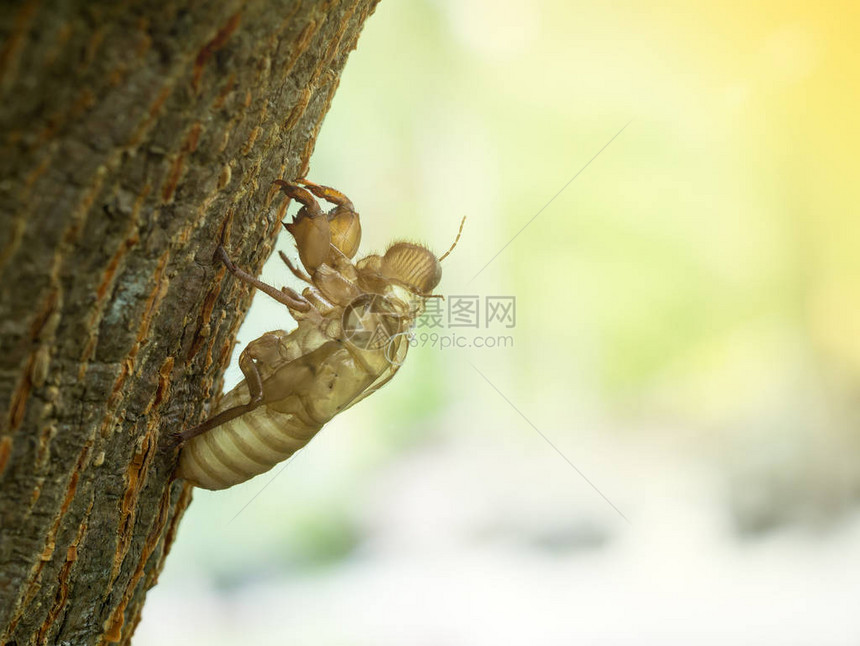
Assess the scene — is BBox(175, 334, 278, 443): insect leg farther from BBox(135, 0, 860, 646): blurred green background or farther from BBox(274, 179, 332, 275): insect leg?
BBox(135, 0, 860, 646): blurred green background

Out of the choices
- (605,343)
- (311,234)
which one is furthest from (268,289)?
(605,343)

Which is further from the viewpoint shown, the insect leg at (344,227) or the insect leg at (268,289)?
the insect leg at (344,227)

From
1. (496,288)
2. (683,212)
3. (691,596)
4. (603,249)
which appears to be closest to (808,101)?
(683,212)

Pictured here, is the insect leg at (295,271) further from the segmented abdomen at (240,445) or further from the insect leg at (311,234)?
the segmented abdomen at (240,445)

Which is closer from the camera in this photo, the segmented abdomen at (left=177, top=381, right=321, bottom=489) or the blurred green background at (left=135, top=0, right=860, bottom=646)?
the segmented abdomen at (left=177, top=381, right=321, bottom=489)
